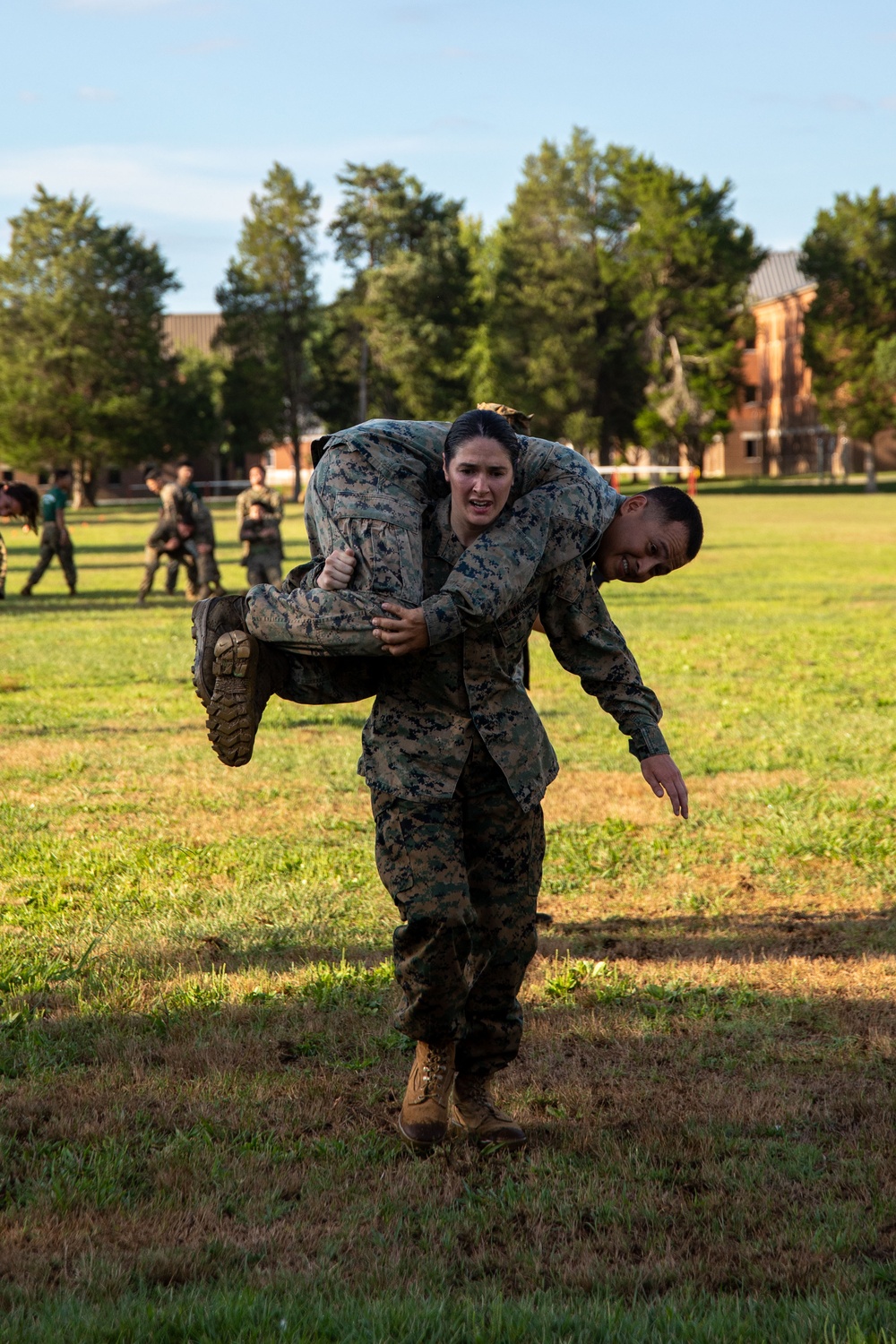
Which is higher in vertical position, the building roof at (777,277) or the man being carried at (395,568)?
the building roof at (777,277)

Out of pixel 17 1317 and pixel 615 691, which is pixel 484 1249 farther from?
pixel 615 691

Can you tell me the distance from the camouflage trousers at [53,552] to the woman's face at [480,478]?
57.7 ft

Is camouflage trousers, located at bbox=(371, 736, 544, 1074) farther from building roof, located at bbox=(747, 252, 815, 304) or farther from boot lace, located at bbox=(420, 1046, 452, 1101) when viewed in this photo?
building roof, located at bbox=(747, 252, 815, 304)

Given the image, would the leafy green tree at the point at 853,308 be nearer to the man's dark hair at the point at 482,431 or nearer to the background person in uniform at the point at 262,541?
the background person in uniform at the point at 262,541

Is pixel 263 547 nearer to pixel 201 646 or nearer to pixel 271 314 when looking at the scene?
pixel 201 646

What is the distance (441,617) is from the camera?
3719mm

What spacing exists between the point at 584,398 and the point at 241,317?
20674 mm

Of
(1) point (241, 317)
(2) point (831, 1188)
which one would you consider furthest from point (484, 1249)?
(1) point (241, 317)

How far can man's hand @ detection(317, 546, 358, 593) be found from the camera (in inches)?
151

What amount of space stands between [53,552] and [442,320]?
57.7 m

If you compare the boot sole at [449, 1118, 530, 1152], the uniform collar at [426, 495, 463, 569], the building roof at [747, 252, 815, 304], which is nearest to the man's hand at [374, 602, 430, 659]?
the uniform collar at [426, 495, 463, 569]

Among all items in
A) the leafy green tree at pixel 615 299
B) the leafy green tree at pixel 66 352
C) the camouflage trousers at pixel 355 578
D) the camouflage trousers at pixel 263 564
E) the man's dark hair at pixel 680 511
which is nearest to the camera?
the camouflage trousers at pixel 355 578

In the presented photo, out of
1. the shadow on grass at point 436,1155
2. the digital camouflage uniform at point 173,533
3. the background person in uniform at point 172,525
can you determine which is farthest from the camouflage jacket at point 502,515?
the digital camouflage uniform at point 173,533

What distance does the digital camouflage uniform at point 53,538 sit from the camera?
2038 centimetres
